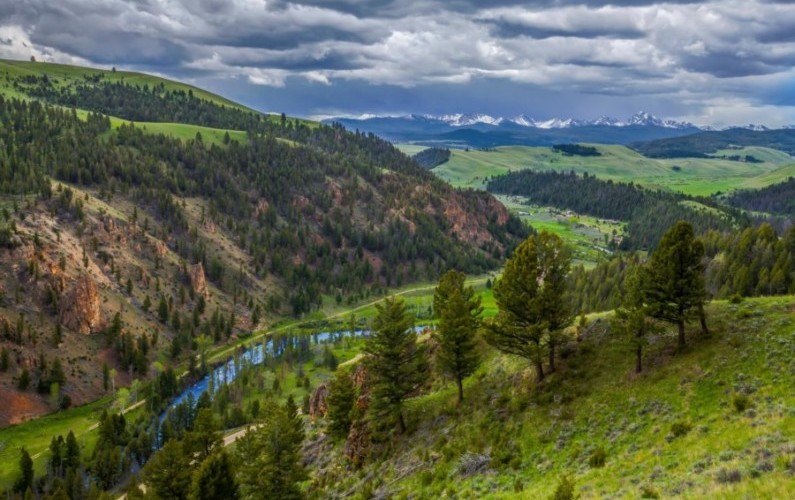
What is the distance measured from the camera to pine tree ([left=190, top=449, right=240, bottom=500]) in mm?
58219

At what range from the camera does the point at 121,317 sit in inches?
6964

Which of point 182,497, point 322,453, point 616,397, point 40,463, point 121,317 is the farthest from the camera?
point 121,317

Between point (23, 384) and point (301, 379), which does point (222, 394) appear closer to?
point (301, 379)

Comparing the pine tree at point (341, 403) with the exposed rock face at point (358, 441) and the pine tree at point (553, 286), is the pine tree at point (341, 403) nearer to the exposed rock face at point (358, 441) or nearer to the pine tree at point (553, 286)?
the exposed rock face at point (358, 441)

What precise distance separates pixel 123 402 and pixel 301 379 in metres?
49.5

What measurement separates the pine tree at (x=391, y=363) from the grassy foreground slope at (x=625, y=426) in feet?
15.9

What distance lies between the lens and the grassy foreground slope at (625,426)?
1228 inches

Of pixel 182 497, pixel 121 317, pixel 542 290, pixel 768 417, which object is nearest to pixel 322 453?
pixel 182 497

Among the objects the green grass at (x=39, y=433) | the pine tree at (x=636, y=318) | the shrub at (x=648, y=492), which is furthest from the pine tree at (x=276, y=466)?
the green grass at (x=39, y=433)

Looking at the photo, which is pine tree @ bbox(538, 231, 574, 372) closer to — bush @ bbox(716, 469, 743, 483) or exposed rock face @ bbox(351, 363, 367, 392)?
bush @ bbox(716, 469, 743, 483)

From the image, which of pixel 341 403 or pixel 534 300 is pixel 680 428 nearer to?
pixel 534 300

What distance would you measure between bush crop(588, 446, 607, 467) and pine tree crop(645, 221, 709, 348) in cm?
1569

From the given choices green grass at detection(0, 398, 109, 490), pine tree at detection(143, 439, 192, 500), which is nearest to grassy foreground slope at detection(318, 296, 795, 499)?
pine tree at detection(143, 439, 192, 500)

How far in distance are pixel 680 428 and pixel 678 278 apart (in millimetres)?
15484
